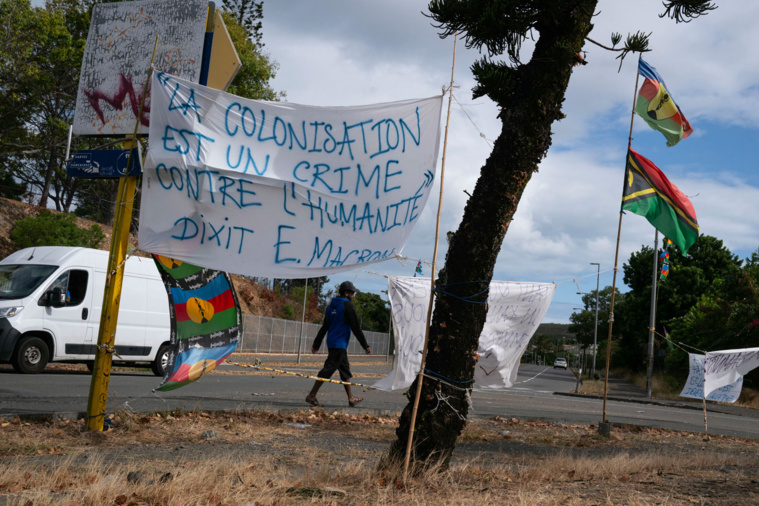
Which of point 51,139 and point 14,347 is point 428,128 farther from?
point 51,139

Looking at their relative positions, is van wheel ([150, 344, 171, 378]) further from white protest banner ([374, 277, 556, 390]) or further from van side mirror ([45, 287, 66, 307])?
white protest banner ([374, 277, 556, 390])

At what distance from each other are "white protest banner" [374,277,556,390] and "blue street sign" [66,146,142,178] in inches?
177

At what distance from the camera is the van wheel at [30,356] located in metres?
12.9

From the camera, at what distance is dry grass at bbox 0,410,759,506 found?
4.23 m

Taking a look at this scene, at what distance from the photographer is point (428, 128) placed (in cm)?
551

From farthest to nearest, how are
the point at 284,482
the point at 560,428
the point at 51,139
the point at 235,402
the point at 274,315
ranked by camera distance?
the point at 274,315
the point at 51,139
the point at 560,428
the point at 235,402
the point at 284,482

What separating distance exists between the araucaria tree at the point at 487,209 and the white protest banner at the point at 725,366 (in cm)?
850

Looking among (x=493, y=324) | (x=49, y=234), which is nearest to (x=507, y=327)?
(x=493, y=324)

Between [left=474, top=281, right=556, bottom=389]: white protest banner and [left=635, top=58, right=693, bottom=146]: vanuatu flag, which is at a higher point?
[left=635, top=58, right=693, bottom=146]: vanuatu flag

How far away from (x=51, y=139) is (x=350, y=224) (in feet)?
87.3

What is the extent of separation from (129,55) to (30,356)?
8.29 m

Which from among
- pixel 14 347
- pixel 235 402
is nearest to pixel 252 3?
pixel 14 347

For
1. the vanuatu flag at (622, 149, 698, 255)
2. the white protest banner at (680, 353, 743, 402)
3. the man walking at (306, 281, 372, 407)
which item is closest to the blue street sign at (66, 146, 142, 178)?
the man walking at (306, 281, 372, 407)

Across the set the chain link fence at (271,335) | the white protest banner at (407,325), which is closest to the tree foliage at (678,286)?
the chain link fence at (271,335)
